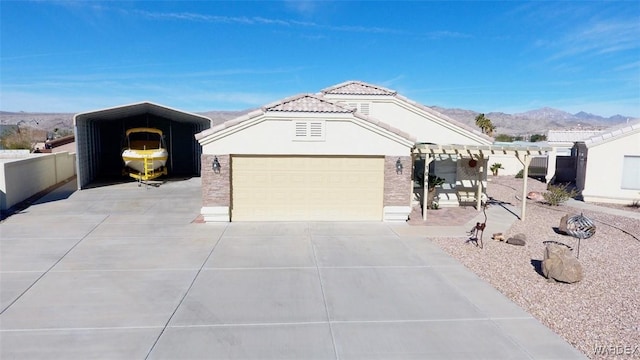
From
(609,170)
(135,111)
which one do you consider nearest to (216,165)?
(135,111)

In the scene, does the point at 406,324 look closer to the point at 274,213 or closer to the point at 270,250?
the point at 270,250

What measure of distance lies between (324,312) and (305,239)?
4349 millimetres

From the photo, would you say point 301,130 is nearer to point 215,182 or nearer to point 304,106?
point 304,106

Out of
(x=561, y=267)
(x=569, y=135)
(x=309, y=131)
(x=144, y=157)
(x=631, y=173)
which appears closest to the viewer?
(x=561, y=267)

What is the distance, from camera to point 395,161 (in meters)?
12.7

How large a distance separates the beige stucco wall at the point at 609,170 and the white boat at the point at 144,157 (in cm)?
2090

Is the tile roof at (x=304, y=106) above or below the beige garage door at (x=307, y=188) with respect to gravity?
above

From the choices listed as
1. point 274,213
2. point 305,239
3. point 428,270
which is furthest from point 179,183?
point 428,270

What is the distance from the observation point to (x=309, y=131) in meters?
12.4

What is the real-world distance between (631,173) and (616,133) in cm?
184

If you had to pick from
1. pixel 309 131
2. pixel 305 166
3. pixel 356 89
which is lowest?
pixel 305 166

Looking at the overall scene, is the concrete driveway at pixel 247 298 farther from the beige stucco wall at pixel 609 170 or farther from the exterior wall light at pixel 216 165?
the beige stucco wall at pixel 609 170

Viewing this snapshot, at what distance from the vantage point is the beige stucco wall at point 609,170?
1703 centimetres

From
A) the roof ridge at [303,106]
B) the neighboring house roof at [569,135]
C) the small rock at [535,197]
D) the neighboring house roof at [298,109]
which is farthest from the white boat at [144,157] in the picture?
the neighboring house roof at [569,135]
